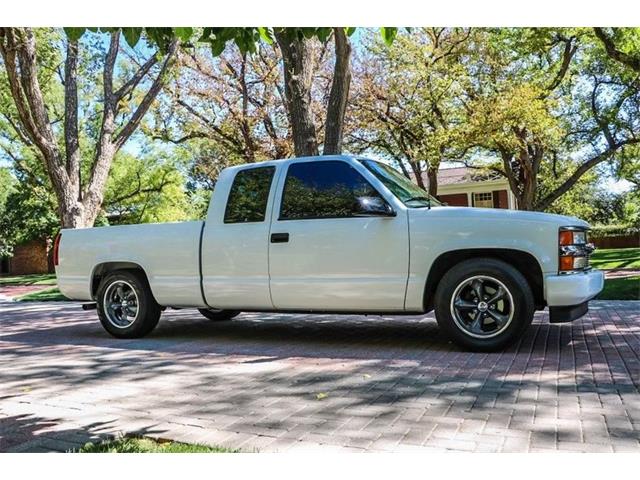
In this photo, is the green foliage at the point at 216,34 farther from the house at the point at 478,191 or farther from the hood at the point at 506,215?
the house at the point at 478,191

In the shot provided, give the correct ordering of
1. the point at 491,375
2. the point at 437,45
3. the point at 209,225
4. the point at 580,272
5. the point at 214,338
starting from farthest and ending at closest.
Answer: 1. the point at 437,45
2. the point at 214,338
3. the point at 209,225
4. the point at 580,272
5. the point at 491,375

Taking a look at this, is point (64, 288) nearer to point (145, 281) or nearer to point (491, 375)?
point (145, 281)

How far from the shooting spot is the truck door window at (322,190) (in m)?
6.19

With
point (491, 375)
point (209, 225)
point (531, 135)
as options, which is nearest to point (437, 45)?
point (531, 135)

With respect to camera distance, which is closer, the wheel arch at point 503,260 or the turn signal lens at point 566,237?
the turn signal lens at point 566,237

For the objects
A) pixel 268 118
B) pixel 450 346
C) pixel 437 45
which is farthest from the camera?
pixel 268 118

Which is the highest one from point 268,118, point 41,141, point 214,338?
point 268,118

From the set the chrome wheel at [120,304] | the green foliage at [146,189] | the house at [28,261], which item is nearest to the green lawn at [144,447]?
the chrome wheel at [120,304]

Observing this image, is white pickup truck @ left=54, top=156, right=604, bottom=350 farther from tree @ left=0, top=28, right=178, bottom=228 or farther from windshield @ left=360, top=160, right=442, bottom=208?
tree @ left=0, top=28, right=178, bottom=228

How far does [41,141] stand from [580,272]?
13020 millimetres

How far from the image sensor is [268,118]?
939 inches

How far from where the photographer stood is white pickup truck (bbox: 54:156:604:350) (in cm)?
560

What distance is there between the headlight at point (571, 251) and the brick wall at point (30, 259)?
32.4 m
